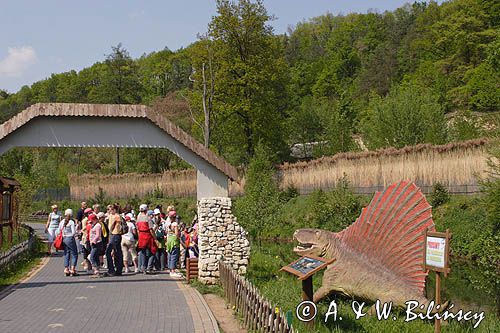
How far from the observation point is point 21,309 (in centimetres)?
1221

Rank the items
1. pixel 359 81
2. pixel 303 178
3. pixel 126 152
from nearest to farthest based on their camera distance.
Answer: pixel 303 178 → pixel 126 152 → pixel 359 81

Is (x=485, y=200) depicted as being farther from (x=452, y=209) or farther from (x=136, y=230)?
(x=136, y=230)

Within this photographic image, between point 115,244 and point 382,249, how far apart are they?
7627mm

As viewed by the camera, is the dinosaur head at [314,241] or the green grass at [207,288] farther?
the green grass at [207,288]

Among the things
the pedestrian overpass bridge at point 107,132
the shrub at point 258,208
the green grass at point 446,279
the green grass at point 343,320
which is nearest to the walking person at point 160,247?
the green grass at point 446,279

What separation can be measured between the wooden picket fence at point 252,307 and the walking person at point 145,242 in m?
4.05

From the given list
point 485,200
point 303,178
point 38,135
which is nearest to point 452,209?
point 485,200

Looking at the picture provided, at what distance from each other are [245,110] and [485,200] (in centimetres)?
2254

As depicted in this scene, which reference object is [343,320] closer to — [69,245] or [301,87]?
[69,245]

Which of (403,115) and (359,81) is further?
(359,81)

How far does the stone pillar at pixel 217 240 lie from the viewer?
15891mm

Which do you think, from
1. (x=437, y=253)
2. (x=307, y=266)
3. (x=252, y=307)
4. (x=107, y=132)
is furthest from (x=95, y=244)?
(x=437, y=253)

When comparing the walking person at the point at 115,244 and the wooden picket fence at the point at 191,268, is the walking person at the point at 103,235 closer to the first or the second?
the walking person at the point at 115,244

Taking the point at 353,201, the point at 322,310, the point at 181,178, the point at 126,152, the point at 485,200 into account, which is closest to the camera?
the point at 322,310
